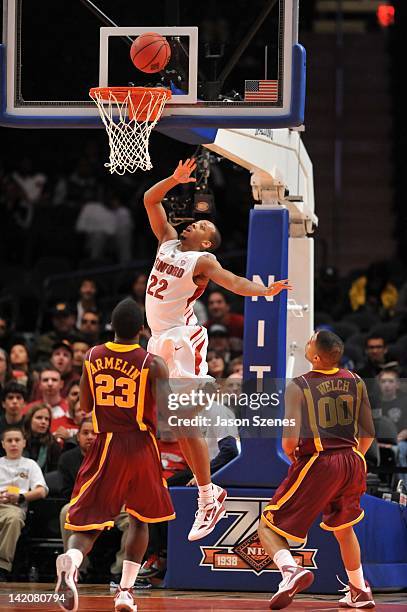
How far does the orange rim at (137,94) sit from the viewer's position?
837 centimetres

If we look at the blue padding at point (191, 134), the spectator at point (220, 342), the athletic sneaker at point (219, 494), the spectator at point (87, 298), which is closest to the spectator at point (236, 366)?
the spectator at point (220, 342)

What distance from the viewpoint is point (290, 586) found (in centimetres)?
805

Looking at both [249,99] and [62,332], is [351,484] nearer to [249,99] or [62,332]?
[249,99]

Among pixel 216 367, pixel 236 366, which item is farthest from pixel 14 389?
pixel 236 366

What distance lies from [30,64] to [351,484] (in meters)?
3.79

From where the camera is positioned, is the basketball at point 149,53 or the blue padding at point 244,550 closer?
the basketball at point 149,53

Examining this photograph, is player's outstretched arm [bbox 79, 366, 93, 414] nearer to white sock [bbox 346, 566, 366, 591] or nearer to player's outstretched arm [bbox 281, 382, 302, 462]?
player's outstretched arm [bbox 281, 382, 302, 462]

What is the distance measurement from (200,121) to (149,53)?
0.54 m

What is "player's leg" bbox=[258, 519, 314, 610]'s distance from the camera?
8.05 m

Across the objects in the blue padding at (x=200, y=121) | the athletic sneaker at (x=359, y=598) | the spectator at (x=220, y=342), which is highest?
the blue padding at (x=200, y=121)

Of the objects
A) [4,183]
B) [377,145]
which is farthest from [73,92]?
[377,145]

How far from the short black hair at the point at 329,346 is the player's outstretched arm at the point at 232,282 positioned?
403mm

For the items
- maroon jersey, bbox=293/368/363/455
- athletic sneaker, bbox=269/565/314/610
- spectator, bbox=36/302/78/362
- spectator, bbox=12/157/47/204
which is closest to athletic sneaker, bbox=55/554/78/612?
athletic sneaker, bbox=269/565/314/610

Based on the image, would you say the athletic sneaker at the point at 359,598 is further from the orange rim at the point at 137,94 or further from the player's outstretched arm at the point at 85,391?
the orange rim at the point at 137,94
